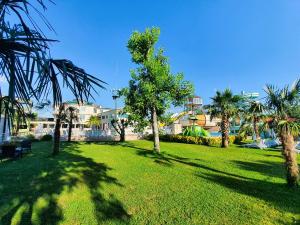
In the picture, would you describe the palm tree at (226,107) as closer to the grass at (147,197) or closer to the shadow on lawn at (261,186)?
the shadow on lawn at (261,186)

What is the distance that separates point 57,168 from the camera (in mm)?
11742

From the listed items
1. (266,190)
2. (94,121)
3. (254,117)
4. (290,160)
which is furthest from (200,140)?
(94,121)

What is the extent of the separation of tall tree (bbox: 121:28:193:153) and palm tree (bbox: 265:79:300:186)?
36.6 feet

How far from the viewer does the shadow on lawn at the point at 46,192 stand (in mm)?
5793

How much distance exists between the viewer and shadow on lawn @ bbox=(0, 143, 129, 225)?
5.79m

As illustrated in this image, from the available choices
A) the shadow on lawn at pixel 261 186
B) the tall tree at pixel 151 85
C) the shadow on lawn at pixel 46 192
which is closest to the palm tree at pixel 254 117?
the shadow on lawn at pixel 261 186

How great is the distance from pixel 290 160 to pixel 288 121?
1.42 metres

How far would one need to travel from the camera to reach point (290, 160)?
7.98 meters

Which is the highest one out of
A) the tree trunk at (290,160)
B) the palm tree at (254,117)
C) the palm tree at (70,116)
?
the palm tree at (70,116)

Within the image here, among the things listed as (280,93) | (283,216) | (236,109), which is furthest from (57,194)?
(236,109)

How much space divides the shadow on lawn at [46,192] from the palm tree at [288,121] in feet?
20.3

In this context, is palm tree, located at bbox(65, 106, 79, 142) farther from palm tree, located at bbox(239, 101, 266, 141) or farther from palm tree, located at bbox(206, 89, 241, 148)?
palm tree, located at bbox(239, 101, 266, 141)

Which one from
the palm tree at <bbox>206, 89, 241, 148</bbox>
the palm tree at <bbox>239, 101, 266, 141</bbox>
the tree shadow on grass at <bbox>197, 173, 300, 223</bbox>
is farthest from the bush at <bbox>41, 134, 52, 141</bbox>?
the palm tree at <bbox>239, 101, 266, 141</bbox>

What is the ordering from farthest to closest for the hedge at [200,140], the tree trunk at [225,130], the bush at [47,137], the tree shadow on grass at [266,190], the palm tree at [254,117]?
the bush at [47,137] → the hedge at [200,140] → the tree trunk at [225,130] → the palm tree at [254,117] → the tree shadow on grass at [266,190]
